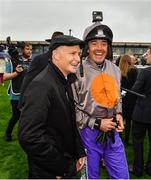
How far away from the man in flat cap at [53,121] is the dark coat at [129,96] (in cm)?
371

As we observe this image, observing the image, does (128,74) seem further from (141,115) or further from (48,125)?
(48,125)

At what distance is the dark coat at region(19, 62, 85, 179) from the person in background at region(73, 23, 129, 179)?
26.5 inches

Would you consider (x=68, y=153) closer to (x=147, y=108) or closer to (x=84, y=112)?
(x=84, y=112)

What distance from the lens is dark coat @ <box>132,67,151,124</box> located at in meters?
5.20

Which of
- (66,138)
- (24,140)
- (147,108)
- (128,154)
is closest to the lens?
(24,140)

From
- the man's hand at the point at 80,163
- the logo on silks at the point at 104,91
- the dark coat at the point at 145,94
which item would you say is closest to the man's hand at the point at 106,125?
the logo on silks at the point at 104,91

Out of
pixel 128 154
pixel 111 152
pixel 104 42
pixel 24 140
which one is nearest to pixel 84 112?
pixel 111 152

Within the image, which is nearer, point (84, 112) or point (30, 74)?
point (84, 112)

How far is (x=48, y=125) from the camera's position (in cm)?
253

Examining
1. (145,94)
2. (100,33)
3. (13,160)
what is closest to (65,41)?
(100,33)

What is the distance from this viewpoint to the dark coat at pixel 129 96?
6.45 m

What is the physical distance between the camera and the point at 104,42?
358 cm

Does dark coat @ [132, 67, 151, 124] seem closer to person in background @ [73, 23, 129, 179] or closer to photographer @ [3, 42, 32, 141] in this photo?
person in background @ [73, 23, 129, 179]

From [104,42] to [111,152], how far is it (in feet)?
3.47
